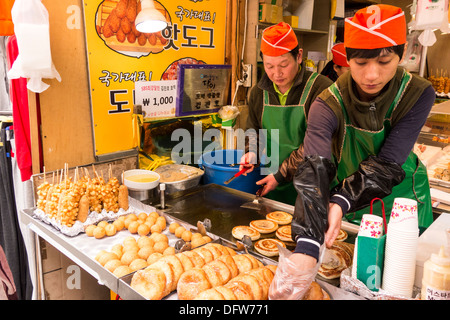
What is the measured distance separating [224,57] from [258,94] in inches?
31.6

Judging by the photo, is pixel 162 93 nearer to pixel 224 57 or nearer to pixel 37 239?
pixel 224 57

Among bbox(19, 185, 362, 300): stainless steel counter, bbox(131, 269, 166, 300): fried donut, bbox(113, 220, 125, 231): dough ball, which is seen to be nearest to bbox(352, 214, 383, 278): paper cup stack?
bbox(19, 185, 362, 300): stainless steel counter

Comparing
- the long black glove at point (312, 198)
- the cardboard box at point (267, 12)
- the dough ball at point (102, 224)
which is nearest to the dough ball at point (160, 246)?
the dough ball at point (102, 224)

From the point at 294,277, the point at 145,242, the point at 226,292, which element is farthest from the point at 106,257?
the point at 294,277

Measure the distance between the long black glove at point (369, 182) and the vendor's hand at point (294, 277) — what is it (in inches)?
17.5

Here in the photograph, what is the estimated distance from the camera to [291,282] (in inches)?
52.0

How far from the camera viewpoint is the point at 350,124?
199 cm

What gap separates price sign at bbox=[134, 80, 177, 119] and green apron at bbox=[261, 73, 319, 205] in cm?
84

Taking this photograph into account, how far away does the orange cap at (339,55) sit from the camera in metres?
3.93

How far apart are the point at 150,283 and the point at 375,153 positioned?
1.39 metres

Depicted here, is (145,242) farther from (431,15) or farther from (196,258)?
(431,15)

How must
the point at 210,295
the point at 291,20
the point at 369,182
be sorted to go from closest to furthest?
the point at 210,295, the point at 369,182, the point at 291,20

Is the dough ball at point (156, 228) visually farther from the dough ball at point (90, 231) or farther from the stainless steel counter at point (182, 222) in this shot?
the dough ball at point (90, 231)

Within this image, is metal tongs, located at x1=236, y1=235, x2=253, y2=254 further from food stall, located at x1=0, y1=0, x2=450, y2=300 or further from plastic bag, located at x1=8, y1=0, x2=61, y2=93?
plastic bag, located at x1=8, y1=0, x2=61, y2=93
